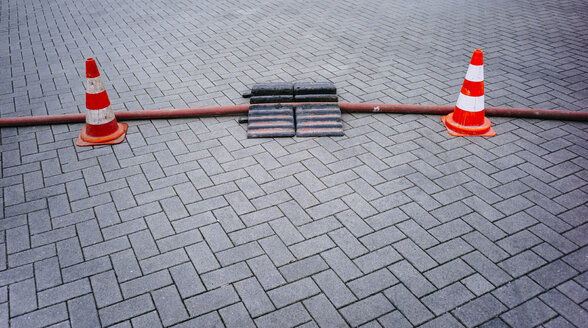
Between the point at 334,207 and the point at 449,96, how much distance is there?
250cm

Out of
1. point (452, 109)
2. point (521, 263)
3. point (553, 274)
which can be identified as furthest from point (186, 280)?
point (452, 109)

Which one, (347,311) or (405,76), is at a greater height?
(405,76)

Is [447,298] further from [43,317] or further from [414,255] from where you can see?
[43,317]

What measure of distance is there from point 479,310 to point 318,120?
247 cm

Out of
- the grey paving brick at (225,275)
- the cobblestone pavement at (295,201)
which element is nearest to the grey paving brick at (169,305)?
the cobblestone pavement at (295,201)

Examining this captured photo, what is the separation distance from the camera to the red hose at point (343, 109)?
4516 millimetres

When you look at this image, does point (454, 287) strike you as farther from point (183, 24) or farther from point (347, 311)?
point (183, 24)

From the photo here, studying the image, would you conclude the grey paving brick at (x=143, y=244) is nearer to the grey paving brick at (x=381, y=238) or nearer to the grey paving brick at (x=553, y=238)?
the grey paving brick at (x=381, y=238)

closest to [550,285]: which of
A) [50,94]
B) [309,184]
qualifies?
[309,184]

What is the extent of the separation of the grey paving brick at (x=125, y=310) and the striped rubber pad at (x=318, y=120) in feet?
7.40

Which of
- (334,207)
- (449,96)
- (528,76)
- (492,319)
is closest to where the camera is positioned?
(492,319)

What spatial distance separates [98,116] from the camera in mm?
4203

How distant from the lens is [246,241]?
3.12 metres

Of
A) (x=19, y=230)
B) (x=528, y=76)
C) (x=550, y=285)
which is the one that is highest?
(x=528, y=76)
